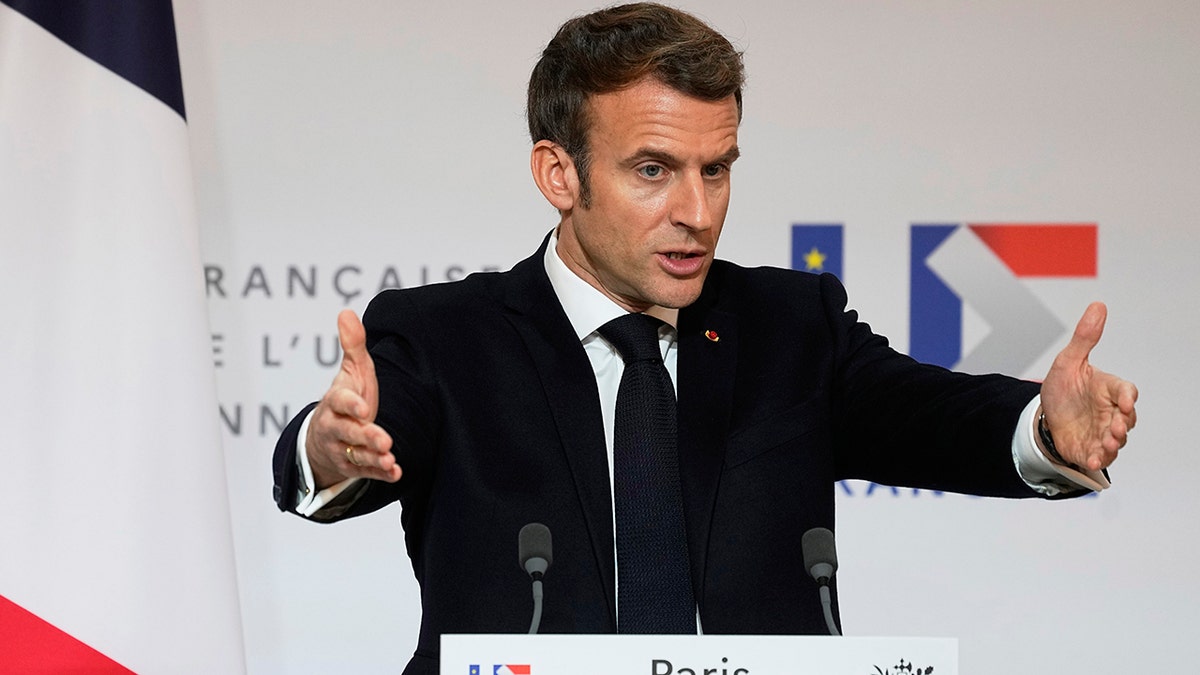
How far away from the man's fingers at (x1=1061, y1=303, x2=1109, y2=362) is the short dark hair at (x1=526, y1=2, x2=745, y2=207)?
68 cm

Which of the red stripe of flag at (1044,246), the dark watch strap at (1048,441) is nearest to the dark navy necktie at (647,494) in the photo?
the dark watch strap at (1048,441)

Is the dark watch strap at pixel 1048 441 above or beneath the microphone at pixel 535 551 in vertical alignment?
above

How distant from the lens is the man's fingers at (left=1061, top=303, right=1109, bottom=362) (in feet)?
5.64

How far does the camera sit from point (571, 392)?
81.5 inches

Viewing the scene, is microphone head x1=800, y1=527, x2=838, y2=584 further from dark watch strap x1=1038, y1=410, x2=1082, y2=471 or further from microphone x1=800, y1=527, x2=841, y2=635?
dark watch strap x1=1038, y1=410, x2=1082, y2=471

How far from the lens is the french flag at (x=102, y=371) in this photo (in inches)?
105

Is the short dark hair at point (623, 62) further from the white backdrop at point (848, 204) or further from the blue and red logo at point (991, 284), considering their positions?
the blue and red logo at point (991, 284)

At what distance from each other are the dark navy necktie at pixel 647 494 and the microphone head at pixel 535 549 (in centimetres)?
35

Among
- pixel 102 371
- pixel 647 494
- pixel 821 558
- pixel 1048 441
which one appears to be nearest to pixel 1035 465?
pixel 1048 441

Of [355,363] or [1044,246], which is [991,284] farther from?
[355,363]

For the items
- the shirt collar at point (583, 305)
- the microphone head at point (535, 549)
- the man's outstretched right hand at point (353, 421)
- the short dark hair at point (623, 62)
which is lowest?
the microphone head at point (535, 549)

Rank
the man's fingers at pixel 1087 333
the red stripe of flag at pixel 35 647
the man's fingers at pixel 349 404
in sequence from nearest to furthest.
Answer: the man's fingers at pixel 349 404
the man's fingers at pixel 1087 333
the red stripe of flag at pixel 35 647

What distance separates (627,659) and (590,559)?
0.52m

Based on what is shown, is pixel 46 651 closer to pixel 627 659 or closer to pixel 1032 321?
pixel 627 659
